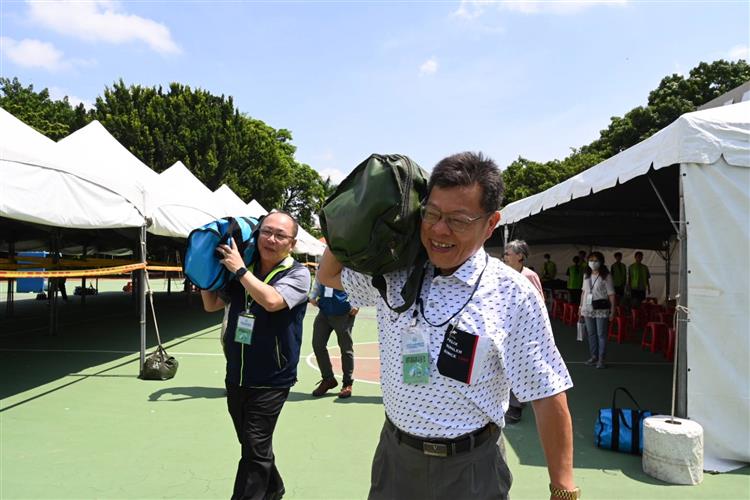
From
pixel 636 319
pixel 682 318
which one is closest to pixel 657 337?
pixel 636 319

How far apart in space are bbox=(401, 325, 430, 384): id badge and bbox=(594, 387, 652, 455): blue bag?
350 cm

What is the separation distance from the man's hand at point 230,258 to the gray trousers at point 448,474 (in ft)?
4.85

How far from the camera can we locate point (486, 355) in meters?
1.46

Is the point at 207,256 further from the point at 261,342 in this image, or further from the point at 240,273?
the point at 261,342

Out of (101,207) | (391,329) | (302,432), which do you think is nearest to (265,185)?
(101,207)

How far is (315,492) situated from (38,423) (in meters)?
3.26

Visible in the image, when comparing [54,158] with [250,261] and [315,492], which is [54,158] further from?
[315,492]

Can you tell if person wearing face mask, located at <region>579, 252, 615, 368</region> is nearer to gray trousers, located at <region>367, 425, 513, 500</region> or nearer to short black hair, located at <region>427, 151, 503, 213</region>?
gray trousers, located at <region>367, 425, 513, 500</region>

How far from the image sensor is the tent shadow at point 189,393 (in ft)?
19.5

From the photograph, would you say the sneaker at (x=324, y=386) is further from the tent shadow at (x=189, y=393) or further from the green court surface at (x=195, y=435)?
the tent shadow at (x=189, y=393)

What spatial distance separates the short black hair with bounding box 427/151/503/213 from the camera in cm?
147

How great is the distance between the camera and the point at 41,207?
5.39m

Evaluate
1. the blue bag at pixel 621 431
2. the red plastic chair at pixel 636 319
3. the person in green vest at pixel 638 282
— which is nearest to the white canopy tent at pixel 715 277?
the blue bag at pixel 621 431

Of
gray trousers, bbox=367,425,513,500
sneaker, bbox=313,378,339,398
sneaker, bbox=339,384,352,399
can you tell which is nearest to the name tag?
gray trousers, bbox=367,425,513,500
